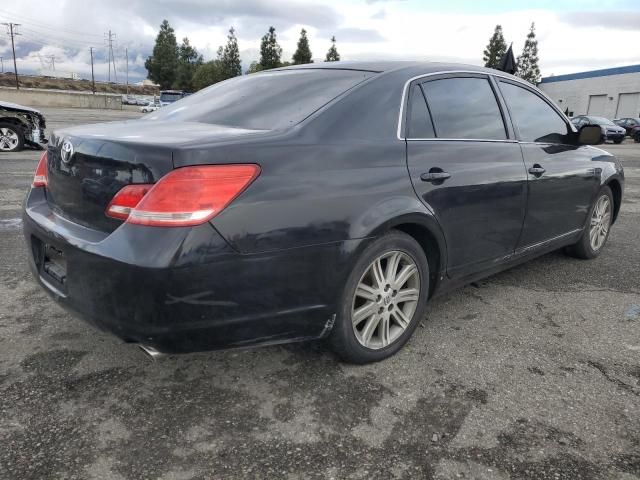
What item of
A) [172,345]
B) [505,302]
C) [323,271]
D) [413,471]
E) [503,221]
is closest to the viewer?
[413,471]

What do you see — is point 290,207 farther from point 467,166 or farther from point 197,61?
point 197,61

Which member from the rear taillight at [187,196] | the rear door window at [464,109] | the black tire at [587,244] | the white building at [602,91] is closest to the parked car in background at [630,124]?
the white building at [602,91]

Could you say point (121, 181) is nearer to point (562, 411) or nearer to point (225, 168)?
point (225, 168)

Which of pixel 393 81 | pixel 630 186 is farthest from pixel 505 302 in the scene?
pixel 630 186

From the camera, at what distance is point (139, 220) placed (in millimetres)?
2090

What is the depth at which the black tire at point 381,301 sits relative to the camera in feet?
8.40

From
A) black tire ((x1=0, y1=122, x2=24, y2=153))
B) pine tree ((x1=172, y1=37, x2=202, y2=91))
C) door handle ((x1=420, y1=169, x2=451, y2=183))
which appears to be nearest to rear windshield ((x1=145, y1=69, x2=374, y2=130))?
door handle ((x1=420, y1=169, x2=451, y2=183))

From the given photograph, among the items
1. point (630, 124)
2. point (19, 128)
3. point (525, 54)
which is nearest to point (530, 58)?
point (525, 54)

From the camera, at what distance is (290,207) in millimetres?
2246

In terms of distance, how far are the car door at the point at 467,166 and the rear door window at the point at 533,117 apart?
7.1 inches

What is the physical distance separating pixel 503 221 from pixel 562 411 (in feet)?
4.38

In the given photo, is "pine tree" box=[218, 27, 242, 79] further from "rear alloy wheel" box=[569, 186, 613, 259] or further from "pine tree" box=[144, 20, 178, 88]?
"rear alloy wheel" box=[569, 186, 613, 259]

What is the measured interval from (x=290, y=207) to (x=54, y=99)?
186ft

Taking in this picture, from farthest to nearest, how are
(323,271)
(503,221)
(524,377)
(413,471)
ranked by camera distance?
(503,221), (524,377), (323,271), (413,471)
